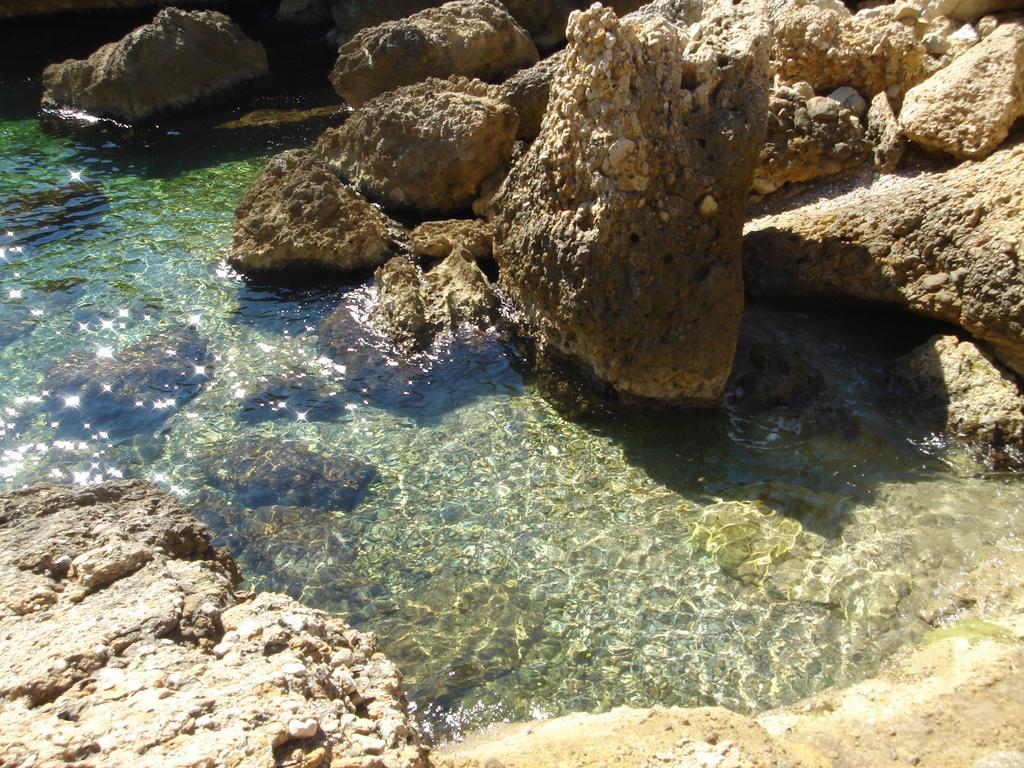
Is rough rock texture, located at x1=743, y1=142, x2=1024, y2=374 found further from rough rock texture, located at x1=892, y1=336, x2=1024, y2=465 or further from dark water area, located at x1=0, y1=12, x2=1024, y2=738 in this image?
dark water area, located at x1=0, y1=12, x2=1024, y2=738

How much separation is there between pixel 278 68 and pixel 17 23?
296 inches

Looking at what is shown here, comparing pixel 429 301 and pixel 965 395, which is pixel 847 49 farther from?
pixel 429 301

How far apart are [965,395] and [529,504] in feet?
12.0

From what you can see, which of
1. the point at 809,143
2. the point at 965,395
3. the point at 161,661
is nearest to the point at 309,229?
the point at 809,143

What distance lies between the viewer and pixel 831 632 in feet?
17.1

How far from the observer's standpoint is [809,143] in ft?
27.5

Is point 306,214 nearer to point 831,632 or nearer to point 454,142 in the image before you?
point 454,142

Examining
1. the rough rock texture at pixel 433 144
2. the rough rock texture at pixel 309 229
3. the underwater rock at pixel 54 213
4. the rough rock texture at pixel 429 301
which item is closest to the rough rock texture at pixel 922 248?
the rough rock texture at pixel 429 301

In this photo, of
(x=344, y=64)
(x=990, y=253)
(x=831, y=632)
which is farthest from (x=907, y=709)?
(x=344, y=64)

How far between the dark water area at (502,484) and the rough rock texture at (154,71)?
5.74m

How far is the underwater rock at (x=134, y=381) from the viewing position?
7.50m

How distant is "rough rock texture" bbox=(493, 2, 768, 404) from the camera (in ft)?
21.8

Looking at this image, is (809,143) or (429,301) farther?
(429,301)

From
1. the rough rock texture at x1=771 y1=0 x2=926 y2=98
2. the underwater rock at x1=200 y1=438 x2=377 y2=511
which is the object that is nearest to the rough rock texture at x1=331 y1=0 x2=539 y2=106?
the rough rock texture at x1=771 y1=0 x2=926 y2=98
